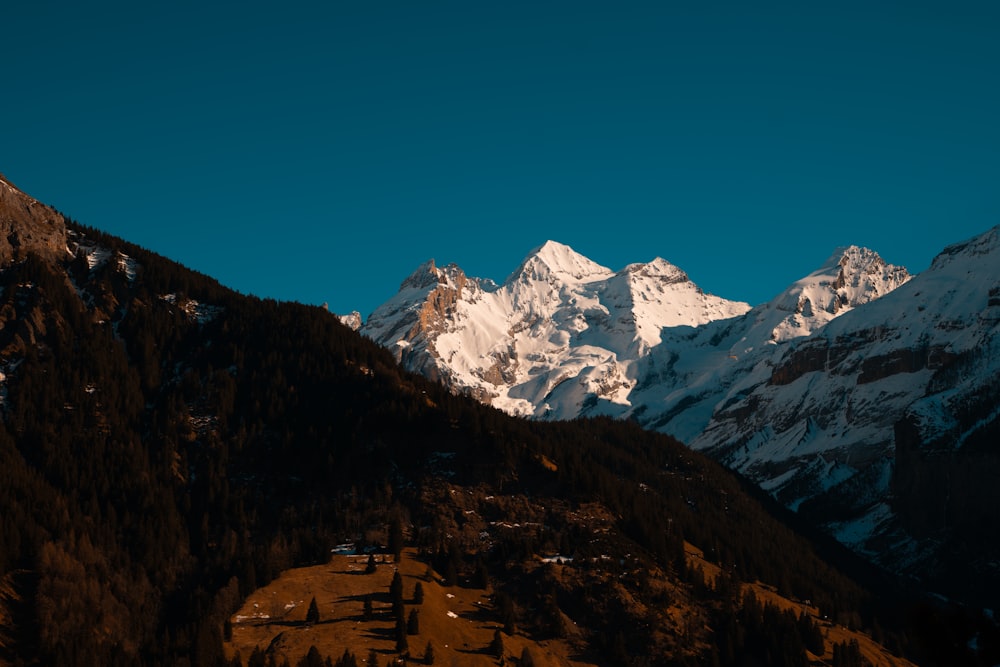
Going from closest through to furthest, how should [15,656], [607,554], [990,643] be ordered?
[990,643], [15,656], [607,554]

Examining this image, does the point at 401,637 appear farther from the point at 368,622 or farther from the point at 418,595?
→ the point at 418,595

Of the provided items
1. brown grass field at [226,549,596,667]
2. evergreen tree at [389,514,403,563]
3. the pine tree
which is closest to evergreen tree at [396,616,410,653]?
brown grass field at [226,549,596,667]

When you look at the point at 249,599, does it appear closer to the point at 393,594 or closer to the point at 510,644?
the point at 393,594

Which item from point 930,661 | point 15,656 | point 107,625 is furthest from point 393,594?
point 930,661

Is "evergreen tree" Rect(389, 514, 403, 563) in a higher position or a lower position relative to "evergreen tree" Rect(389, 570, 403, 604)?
higher

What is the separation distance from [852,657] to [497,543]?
66370mm

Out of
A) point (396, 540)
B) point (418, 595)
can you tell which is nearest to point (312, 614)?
point (418, 595)

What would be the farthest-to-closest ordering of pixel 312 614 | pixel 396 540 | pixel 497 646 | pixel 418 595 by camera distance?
pixel 396 540 < pixel 418 595 < pixel 312 614 < pixel 497 646

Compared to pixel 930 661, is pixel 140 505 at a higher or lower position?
higher

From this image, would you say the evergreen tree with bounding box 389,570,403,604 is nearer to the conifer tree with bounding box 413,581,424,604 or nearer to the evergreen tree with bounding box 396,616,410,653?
the conifer tree with bounding box 413,581,424,604

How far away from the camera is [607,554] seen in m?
196

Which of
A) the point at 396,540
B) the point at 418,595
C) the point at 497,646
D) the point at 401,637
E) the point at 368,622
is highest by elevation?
the point at 396,540

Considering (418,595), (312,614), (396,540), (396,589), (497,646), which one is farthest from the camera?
(396,540)

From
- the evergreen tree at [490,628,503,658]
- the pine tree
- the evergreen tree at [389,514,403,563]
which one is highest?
the evergreen tree at [389,514,403,563]
